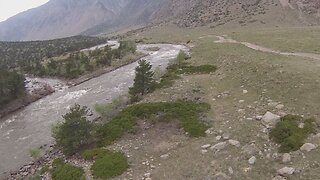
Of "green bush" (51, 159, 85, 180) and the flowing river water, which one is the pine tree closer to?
the flowing river water

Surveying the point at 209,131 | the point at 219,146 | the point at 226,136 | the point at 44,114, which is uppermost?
the point at 219,146

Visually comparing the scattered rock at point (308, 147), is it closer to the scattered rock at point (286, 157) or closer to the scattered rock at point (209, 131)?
the scattered rock at point (286, 157)

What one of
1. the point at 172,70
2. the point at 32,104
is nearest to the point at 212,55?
the point at 172,70

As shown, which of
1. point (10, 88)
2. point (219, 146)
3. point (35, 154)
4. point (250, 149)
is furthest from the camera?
point (10, 88)

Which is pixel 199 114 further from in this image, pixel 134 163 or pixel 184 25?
pixel 184 25

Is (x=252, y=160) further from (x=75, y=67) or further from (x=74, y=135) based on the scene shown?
(x=75, y=67)

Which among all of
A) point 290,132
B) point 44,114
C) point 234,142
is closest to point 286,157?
point 290,132

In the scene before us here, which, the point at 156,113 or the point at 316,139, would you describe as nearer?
the point at 316,139
